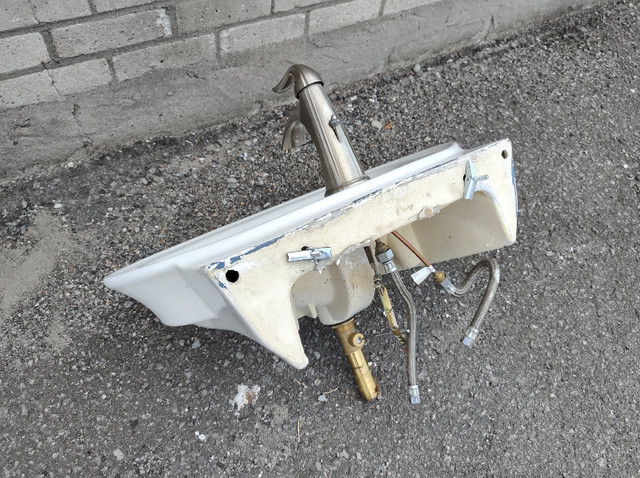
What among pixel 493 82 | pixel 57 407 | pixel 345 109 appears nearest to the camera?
pixel 57 407

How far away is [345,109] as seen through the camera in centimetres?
161

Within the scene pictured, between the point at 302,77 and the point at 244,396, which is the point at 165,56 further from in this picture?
the point at 244,396

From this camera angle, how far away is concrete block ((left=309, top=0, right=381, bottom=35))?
1.41 metres

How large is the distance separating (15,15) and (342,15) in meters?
0.81

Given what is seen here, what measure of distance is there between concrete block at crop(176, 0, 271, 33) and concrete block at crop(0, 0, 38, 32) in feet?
1.05

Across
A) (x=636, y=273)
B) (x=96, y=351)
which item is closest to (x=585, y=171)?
(x=636, y=273)

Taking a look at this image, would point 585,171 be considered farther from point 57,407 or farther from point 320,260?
point 57,407

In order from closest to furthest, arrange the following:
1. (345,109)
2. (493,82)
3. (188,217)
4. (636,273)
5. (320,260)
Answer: (320,260)
(188,217)
(636,273)
(345,109)
(493,82)

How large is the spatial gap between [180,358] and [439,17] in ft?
4.26

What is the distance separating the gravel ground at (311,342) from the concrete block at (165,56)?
9.0 inches

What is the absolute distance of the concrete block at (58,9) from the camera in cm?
109

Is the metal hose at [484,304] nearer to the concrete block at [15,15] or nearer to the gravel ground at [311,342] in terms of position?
the gravel ground at [311,342]

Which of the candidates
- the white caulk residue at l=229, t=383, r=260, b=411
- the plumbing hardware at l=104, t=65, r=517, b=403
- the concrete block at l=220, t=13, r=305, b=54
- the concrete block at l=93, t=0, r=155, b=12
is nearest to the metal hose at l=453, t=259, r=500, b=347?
the plumbing hardware at l=104, t=65, r=517, b=403

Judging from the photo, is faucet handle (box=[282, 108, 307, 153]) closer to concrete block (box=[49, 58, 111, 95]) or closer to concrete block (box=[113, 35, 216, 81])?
concrete block (box=[113, 35, 216, 81])
